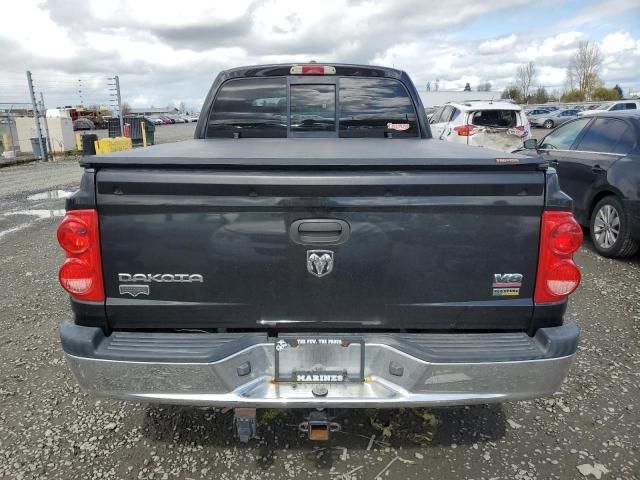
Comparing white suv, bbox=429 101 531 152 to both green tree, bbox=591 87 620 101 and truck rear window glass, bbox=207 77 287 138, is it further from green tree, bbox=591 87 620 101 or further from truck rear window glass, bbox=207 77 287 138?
green tree, bbox=591 87 620 101

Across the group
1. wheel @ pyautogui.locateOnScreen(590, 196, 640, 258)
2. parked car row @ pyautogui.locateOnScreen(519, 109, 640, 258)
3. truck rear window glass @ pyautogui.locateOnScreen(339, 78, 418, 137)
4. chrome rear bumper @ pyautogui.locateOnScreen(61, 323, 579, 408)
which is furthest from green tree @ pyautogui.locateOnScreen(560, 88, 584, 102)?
chrome rear bumper @ pyautogui.locateOnScreen(61, 323, 579, 408)

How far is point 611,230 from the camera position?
5.88 meters

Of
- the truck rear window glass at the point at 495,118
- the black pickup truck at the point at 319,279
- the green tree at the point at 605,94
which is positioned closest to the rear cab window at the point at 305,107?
the black pickup truck at the point at 319,279

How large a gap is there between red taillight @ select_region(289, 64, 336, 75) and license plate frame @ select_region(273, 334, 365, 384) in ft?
9.48

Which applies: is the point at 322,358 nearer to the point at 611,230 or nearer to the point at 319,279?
the point at 319,279

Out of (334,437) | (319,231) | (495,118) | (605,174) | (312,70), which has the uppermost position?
(312,70)

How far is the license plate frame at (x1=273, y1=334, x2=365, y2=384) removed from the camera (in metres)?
2.13

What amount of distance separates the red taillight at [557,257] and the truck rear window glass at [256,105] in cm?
274

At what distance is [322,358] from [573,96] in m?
85.4

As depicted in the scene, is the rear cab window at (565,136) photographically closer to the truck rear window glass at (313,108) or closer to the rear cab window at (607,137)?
the rear cab window at (607,137)

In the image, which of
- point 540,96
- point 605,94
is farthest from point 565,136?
point 540,96

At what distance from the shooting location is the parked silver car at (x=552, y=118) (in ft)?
131

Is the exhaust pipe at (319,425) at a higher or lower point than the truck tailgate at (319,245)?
lower

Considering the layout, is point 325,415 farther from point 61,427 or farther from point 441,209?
point 61,427
